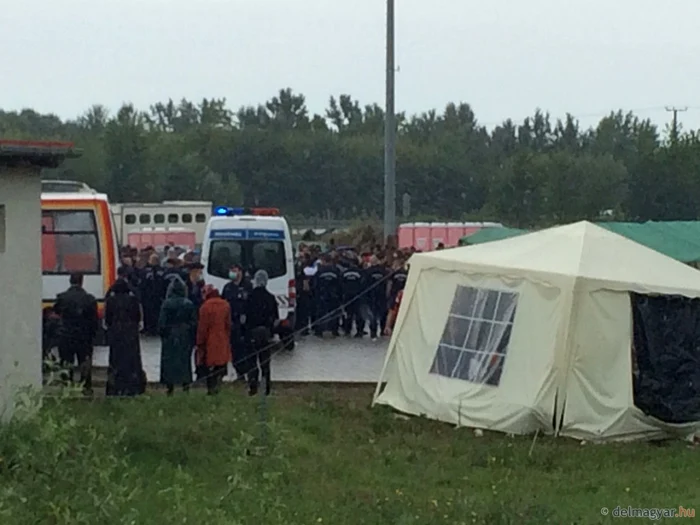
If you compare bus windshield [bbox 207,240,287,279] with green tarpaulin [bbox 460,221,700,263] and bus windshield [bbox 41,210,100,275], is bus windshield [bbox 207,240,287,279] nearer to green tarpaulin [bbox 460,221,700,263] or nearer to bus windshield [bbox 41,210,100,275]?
bus windshield [bbox 41,210,100,275]

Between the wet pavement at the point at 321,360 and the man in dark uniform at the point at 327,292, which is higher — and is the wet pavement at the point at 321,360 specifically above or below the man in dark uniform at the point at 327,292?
below

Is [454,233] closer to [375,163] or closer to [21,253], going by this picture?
[21,253]

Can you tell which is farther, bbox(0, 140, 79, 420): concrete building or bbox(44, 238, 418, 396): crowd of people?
bbox(44, 238, 418, 396): crowd of people

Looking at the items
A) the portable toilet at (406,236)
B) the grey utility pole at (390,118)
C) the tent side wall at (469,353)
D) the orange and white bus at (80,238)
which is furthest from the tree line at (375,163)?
the tent side wall at (469,353)

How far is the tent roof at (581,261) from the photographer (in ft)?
52.1

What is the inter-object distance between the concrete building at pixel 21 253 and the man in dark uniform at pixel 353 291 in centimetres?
1306

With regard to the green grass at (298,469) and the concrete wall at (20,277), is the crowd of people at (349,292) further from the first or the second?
the concrete wall at (20,277)

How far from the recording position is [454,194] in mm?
85188

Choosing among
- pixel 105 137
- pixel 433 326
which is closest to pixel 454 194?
pixel 105 137

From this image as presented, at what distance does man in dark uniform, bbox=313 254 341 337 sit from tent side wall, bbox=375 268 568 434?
9.26 metres

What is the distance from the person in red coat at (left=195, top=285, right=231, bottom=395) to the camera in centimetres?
1720

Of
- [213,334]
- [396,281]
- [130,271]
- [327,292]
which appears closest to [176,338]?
[213,334]

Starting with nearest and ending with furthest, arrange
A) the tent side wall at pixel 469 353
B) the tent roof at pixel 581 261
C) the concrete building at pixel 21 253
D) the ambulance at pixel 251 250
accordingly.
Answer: the concrete building at pixel 21 253
the tent side wall at pixel 469 353
the tent roof at pixel 581 261
the ambulance at pixel 251 250

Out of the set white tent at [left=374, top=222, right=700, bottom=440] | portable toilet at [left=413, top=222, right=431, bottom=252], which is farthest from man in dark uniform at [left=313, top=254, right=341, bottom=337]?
portable toilet at [left=413, top=222, right=431, bottom=252]
